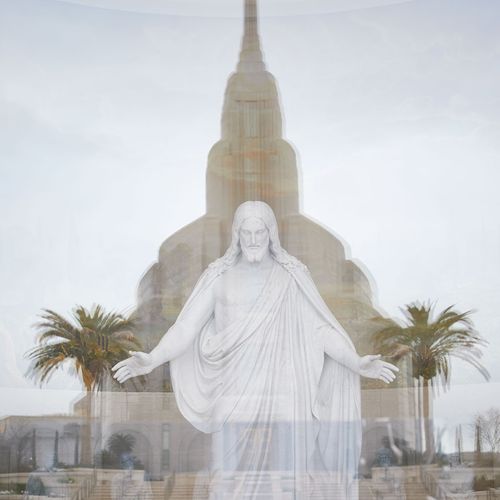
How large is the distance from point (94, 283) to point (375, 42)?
296 cm

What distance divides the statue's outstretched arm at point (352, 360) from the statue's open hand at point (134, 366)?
127 cm

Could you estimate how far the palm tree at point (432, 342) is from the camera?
8.31 meters

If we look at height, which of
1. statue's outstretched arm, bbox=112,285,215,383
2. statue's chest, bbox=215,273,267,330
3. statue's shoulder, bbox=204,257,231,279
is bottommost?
statue's outstretched arm, bbox=112,285,215,383

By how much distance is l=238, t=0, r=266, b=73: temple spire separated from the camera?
347 inches

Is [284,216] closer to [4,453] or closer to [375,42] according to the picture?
[375,42]

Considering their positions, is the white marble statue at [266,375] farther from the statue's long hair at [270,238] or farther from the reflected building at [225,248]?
the reflected building at [225,248]

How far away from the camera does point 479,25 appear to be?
28.6 feet

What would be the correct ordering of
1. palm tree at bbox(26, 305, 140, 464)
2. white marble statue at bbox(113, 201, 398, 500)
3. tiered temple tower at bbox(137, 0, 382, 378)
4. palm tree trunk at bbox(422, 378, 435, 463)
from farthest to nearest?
tiered temple tower at bbox(137, 0, 382, 378), palm tree at bbox(26, 305, 140, 464), palm tree trunk at bbox(422, 378, 435, 463), white marble statue at bbox(113, 201, 398, 500)

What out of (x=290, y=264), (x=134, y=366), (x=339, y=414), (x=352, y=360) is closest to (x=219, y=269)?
(x=290, y=264)

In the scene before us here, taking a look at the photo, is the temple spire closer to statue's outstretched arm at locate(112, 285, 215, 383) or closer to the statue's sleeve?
statue's outstretched arm at locate(112, 285, 215, 383)

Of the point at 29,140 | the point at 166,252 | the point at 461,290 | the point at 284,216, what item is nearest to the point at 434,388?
the point at 461,290

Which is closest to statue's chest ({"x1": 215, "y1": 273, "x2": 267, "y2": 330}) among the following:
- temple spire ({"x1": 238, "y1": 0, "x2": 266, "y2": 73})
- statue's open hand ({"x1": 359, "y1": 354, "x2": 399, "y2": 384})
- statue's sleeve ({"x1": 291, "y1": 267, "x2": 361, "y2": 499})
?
statue's sleeve ({"x1": 291, "y1": 267, "x2": 361, "y2": 499})

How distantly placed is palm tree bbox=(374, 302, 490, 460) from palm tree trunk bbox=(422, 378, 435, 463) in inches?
2.6

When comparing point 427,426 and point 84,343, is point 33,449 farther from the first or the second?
point 427,426
